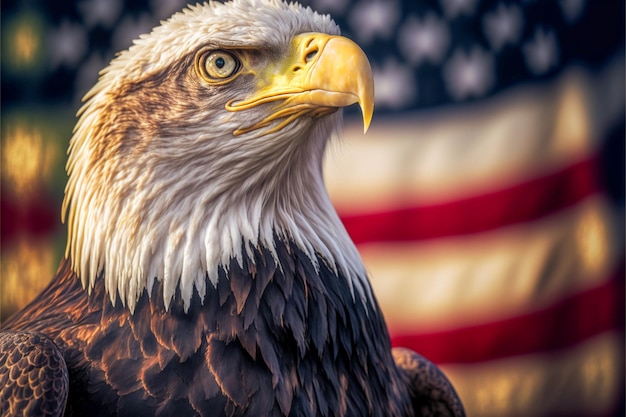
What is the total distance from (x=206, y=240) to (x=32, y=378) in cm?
23

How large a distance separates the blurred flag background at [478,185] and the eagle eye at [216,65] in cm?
77

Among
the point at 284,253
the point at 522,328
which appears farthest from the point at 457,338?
the point at 284,253

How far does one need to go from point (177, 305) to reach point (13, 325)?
256 mm

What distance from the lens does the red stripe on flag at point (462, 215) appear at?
1664mm

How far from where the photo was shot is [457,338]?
1.69 metres

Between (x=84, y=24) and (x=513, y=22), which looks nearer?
(x=84, y=24)

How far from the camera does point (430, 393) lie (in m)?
1.07

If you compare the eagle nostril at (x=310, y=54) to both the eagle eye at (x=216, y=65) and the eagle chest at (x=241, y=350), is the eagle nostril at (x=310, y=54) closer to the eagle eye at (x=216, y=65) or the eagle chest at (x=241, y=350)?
the eagle eye at (x=216, y=65)

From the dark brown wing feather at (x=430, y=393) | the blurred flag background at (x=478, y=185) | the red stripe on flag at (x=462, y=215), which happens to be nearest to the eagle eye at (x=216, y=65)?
the dark brown wing feather at (x=430, y=393)

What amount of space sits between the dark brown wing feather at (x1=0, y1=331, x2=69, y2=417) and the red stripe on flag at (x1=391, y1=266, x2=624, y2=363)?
1.07 m

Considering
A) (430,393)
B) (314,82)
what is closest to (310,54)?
(314,82)

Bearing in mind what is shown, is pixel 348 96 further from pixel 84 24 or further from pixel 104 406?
pixel 84 24

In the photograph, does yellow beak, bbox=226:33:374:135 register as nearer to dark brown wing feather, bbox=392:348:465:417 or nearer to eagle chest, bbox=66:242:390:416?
eagle chest, bbox=66:242:390:416

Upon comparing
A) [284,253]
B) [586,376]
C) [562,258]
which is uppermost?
[284,253]
